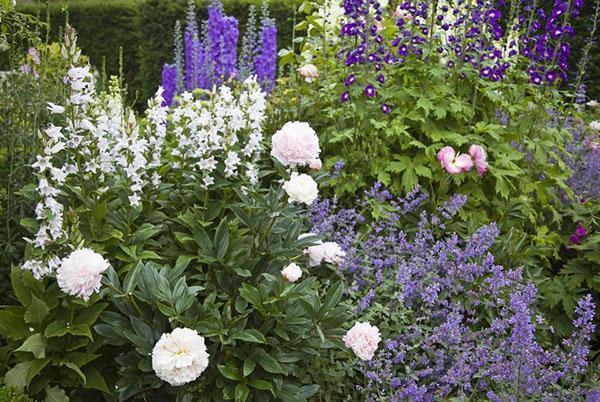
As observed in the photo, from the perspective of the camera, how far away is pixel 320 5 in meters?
4.71

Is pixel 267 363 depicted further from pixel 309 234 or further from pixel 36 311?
pixel 36 311

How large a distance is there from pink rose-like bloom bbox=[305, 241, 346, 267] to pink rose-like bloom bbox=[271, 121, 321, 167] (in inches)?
20.6

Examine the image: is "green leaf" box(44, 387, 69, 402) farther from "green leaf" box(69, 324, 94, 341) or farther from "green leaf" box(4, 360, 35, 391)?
"green leaf" box(69, 324, 94, 341)

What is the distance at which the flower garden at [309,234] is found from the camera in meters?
2.51

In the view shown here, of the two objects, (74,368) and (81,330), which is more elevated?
(81,330)

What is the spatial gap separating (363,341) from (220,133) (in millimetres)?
1323

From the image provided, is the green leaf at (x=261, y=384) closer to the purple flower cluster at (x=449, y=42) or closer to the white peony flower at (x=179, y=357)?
the white peony flower at (x=179, y=357)

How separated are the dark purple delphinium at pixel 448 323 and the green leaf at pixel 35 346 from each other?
1.24 meters

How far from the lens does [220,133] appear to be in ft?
10.8

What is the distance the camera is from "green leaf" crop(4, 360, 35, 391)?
96.0 inches

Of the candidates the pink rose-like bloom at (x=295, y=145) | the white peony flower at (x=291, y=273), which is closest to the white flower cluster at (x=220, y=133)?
the pink rose-like bloom at (x=295, y=145)

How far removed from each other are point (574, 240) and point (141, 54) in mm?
7775

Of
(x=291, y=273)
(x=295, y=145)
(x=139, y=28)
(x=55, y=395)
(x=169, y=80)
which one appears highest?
(x=295, y=145)

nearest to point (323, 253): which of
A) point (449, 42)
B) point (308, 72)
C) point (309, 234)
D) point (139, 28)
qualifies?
point (309, 234)
